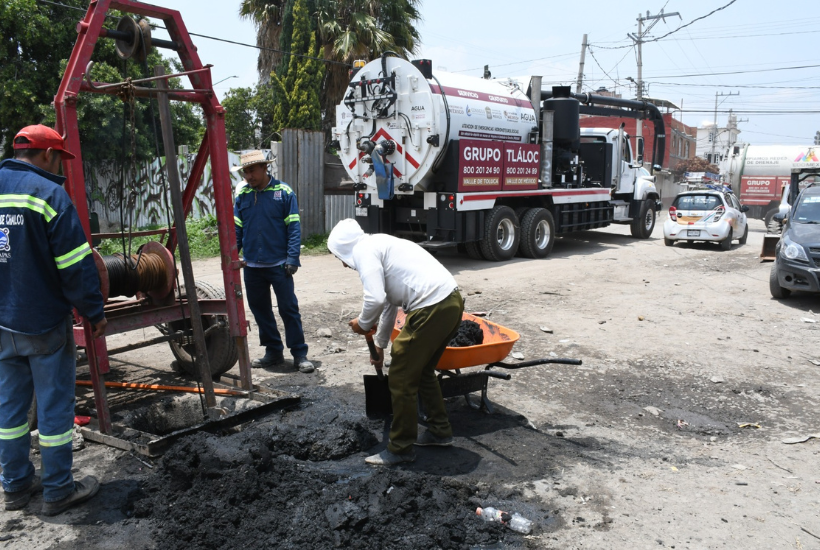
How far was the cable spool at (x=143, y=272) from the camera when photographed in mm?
5027

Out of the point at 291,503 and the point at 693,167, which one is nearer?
the point at 291,503

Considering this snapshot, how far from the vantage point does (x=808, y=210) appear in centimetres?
1075

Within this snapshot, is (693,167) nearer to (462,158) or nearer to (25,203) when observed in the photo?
(462,158)

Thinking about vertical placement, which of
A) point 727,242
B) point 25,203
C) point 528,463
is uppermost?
point 25,203

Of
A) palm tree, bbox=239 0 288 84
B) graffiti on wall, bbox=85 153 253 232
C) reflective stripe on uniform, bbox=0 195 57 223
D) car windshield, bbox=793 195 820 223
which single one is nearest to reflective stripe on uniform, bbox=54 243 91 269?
reflective stripe on uniform, bbox=0 195 57 223

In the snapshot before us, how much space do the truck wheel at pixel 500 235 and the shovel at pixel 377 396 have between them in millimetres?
8448

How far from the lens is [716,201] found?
1634cm

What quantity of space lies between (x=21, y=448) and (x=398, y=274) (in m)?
2.48

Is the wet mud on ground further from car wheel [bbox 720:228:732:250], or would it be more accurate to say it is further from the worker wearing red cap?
car wheel [bbox 720:228:732:250]

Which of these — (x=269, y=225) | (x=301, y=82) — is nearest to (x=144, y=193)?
(x=301, y=82)

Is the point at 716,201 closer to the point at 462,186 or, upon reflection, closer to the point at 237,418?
the point at 462,186

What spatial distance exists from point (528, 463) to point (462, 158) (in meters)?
8.65

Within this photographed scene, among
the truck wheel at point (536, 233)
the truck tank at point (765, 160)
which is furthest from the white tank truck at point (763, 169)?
the truck wheel at point (536, 233)

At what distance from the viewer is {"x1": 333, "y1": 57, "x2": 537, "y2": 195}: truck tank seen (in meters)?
12.2
